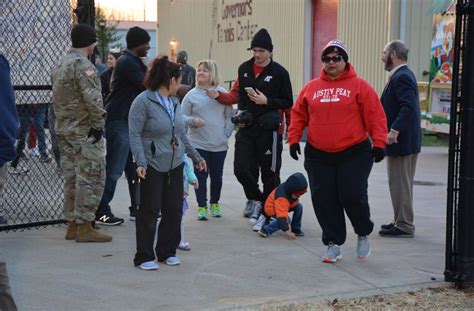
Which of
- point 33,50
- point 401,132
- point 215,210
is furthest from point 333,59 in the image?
point 33,50

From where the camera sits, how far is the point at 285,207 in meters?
7.14

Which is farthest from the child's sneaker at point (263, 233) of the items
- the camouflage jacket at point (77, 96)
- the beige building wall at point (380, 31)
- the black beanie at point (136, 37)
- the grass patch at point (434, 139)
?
the beige building wall at point (380, 31)

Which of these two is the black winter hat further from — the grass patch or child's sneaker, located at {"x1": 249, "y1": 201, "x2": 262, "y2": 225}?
the grass patch

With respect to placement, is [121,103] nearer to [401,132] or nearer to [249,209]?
[249,209]

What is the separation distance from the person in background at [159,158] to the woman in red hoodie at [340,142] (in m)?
1.11

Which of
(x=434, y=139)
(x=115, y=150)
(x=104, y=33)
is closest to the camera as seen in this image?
(x=115, y=150)

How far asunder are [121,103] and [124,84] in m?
0.19

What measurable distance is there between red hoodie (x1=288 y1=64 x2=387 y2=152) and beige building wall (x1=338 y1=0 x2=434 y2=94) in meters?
11.7

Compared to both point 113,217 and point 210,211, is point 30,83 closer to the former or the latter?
point 113,217

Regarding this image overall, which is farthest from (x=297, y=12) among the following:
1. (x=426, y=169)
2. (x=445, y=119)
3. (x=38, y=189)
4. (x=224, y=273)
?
(x=224, y=273)

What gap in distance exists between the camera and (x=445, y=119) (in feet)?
46.1

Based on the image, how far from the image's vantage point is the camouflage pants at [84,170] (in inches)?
264

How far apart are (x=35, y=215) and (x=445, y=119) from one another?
28.4 ft

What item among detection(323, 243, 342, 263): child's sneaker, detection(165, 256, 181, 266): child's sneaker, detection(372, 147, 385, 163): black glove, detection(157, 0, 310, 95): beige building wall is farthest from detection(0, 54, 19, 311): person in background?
detection(157, 0, 310, 95): beige building wall
